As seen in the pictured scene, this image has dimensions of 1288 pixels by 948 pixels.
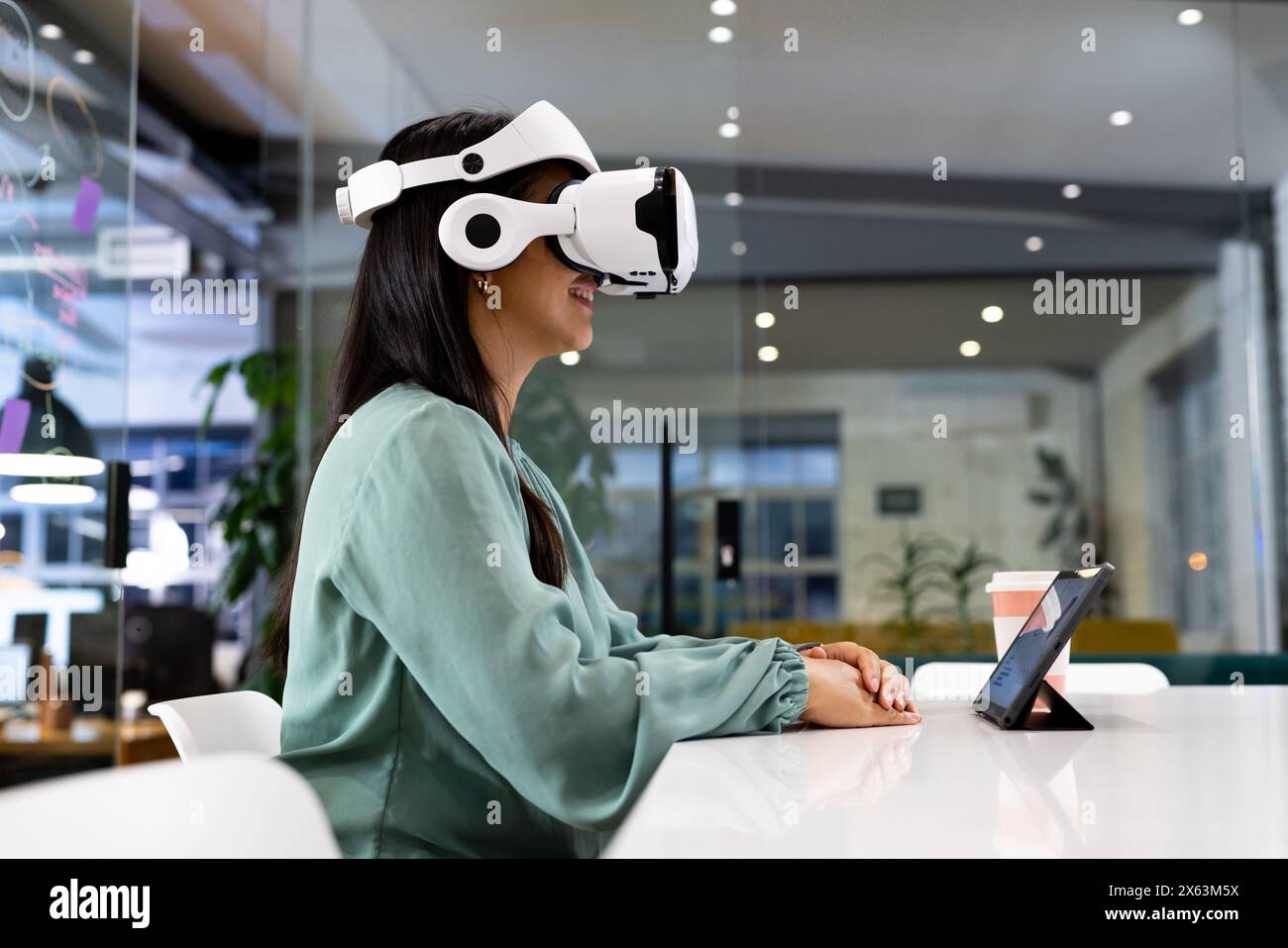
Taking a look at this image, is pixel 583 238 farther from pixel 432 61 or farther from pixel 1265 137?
pixel 1265 137

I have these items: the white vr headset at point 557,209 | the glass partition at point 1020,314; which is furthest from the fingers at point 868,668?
the glass partition at point 1020,314

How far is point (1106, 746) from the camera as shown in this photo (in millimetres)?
1002

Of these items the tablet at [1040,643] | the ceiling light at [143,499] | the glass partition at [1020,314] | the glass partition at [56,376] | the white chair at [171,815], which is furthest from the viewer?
the ceiling light at [143,499]

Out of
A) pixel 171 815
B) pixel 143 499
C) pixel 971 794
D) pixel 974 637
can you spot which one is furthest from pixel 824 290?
pixel 171 815

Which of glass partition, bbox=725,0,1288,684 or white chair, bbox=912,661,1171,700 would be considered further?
glass partition, bbox=725,0,1288,684

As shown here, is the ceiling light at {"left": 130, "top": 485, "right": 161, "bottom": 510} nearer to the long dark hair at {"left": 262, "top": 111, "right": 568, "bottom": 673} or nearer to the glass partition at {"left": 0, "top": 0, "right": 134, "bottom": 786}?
the glass partition at {"left": 0, "top": 0, "right": 134, "bottom": 786}

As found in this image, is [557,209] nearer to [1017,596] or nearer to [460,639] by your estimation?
[460,639]

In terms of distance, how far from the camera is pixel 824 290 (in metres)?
4.18

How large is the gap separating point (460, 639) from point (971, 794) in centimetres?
43

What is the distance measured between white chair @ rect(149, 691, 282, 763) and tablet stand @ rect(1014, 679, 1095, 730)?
81 cm

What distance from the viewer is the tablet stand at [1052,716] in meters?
1.14

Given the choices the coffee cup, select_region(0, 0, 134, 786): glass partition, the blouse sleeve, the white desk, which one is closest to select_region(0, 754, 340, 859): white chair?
the white desk

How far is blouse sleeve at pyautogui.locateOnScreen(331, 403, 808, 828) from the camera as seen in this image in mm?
919

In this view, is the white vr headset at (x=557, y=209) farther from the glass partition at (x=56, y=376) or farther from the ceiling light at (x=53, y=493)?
the ceiling light at (x=53, y=493)
